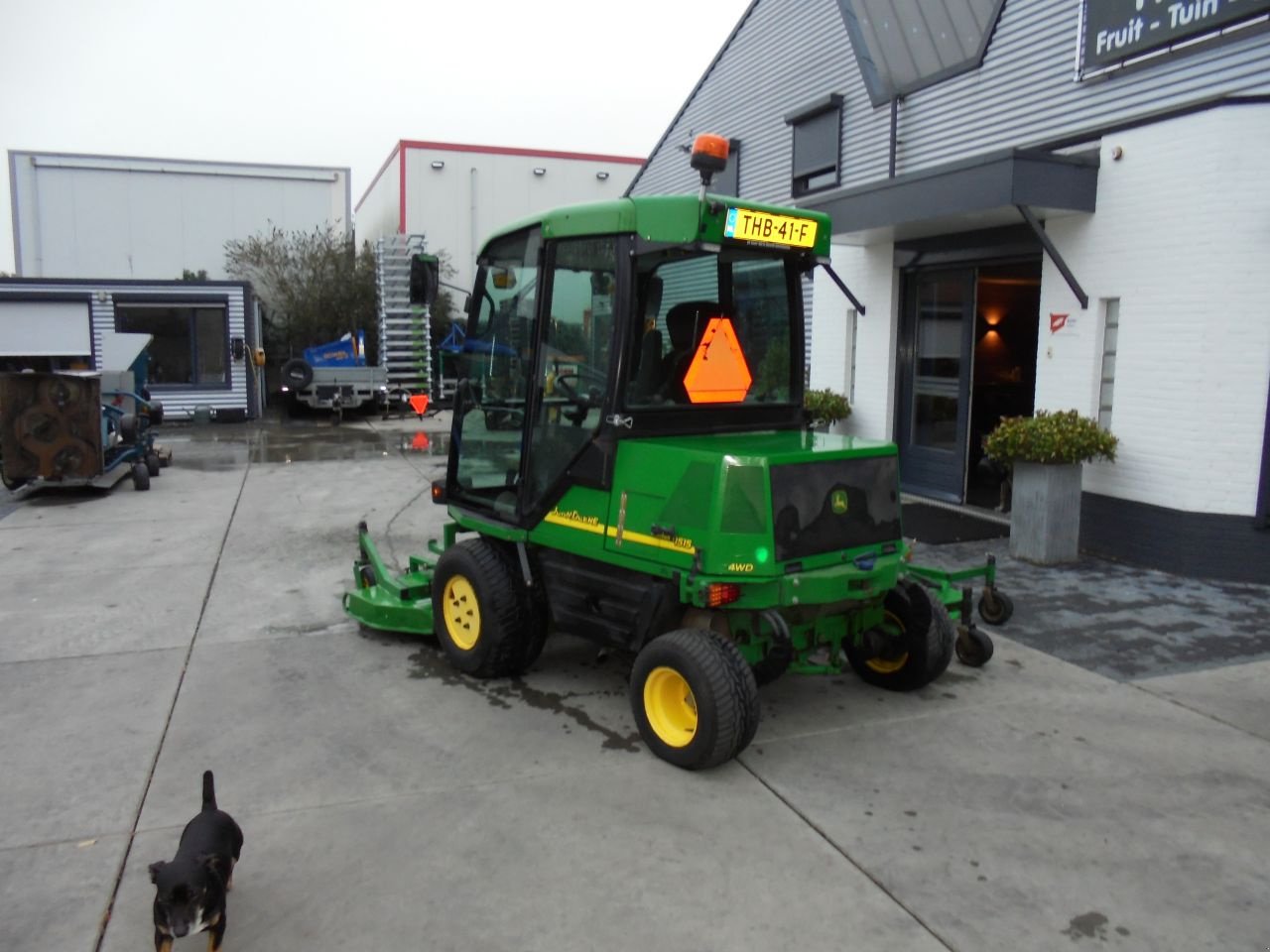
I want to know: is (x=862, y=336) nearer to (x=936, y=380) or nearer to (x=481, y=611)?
(x=936, y=380)

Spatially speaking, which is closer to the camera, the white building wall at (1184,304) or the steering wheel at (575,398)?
the steering wheel at (575,398)

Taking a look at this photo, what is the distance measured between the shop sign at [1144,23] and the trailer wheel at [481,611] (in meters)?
6.58

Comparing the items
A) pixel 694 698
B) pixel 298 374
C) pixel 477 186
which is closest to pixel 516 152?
pixel 477 186

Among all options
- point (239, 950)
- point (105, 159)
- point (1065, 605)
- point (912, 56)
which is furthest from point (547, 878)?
point (105, 159)

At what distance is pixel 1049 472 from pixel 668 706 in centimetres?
447

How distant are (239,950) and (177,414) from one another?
68.8 ft

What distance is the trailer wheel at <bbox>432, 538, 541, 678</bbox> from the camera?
5.01 metres

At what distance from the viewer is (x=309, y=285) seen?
2666cm

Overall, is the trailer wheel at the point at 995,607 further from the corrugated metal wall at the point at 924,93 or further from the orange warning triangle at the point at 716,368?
the corrugated metal wall at the point at 924,93

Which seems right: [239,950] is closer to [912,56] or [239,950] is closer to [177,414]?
[912,56]

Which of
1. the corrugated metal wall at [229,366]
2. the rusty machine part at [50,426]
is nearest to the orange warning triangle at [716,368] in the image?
the rusty machine part at [50,426]

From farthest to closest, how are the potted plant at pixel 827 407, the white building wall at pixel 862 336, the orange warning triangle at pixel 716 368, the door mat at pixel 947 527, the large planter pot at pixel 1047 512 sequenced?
the potted plant at pixel 827 407
the white building wall at pixel 862 336
the door mat at pixel 947 527
the large planter pot at pixel 1047 512
the orange warning triangle at pixel 716 368

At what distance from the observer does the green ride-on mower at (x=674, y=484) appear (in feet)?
13.7

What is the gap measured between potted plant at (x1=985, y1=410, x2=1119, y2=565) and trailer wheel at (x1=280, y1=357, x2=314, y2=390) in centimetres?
1740
